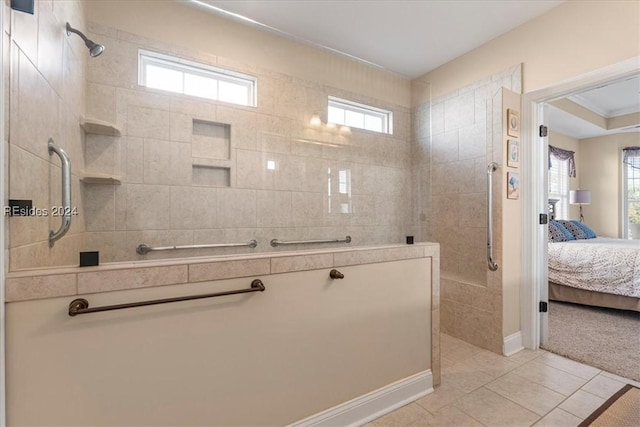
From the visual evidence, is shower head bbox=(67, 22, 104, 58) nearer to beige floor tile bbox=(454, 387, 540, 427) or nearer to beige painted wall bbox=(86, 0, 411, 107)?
beige painted wall bbox=(86, 0, 411, 107)

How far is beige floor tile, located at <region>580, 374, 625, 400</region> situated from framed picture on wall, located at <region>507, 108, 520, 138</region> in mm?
1813

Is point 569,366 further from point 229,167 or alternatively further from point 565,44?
point 229,167

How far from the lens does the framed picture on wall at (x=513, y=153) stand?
2.39 meters

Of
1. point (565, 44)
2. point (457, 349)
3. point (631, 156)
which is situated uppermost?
point (565, 44)

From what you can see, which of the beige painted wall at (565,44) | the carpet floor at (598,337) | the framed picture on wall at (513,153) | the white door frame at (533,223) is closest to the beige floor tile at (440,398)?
the white door frame at (533,223)

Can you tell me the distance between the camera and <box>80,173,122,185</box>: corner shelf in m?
1.61

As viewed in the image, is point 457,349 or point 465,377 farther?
point 457,349

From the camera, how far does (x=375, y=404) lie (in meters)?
1.63

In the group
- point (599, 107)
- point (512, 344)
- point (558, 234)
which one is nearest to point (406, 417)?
point (512, 344)

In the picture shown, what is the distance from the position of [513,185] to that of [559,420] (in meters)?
1.59

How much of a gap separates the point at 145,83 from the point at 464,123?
2570 mm

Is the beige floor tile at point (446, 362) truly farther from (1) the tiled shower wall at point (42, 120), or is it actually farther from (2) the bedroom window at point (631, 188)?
(2) the bedroom window at point (631, 188)

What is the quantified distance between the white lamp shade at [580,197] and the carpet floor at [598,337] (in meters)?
2.90

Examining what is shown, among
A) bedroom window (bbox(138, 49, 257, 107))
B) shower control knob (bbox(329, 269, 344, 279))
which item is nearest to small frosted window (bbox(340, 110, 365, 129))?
bedroom window (bbox(138, 49, 257, 107))
